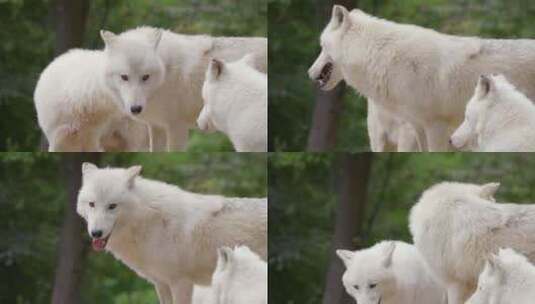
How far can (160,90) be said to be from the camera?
9.72 meters

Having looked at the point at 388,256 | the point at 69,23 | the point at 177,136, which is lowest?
the point at 388,256

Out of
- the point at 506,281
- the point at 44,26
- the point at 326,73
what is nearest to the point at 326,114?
the point at 44,26

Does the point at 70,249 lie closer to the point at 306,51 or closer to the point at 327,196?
the point at 327,196

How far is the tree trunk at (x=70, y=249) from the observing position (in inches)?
Result: 501

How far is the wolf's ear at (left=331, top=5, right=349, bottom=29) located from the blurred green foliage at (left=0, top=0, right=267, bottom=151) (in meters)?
2.55

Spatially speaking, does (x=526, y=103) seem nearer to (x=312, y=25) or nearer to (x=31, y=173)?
(x=312, y=25)

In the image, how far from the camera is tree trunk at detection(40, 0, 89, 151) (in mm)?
12844

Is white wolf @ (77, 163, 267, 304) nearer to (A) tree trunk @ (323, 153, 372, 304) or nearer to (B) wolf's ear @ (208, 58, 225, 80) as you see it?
(B) wolf's ear @ (208, 58, 225, 80)

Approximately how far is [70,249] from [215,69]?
4.04 m

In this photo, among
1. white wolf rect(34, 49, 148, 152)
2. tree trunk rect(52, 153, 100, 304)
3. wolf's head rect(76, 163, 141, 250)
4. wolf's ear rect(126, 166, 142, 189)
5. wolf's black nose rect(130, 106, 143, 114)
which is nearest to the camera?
wolf's head rect(76, 163, 141, 250)

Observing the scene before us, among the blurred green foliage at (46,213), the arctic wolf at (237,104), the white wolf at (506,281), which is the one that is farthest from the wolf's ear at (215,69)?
the blurred green foliage at (46,213)

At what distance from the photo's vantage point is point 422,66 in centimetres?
997

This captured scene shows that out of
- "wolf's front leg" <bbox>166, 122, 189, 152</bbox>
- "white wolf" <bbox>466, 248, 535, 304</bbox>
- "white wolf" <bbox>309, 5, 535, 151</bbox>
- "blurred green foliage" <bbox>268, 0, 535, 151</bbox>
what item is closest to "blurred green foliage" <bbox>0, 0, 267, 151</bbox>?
"blurred green foliage" <bbox>268, 0, 535, 151</bbox>

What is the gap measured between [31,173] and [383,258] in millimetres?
4948
